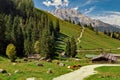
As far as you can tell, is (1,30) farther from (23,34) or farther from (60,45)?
(60,45)

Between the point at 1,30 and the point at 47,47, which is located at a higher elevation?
the point at 1,30

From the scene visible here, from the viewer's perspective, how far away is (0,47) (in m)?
129

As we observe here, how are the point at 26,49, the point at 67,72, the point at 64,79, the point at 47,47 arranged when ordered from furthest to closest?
the point at 26,49, the point at 47,47, the point at 67,72, the point at 64,79

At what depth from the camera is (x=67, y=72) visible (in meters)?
57.3

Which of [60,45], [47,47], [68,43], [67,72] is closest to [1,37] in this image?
[47,47]

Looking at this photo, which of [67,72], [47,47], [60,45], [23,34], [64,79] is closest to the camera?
[64,79]

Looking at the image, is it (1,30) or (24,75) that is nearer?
(24,75)

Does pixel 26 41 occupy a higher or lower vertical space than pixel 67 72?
higher

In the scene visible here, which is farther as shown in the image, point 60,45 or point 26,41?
point 60,45

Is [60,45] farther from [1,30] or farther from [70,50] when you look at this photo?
[1,30]

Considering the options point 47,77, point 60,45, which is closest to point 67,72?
point 47,77

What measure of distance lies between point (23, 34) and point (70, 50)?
29918mm

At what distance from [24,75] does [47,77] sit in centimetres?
460

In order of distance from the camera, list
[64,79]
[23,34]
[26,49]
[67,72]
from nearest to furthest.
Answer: [64,79] → [67,72] → [26,49] → [23,34]
